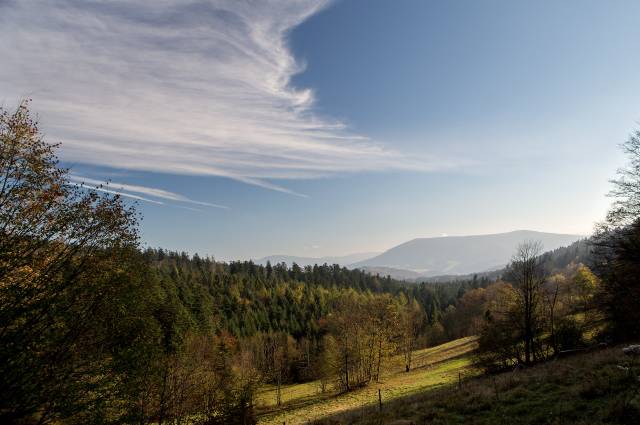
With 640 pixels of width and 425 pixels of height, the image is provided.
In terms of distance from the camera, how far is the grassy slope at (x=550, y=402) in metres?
11.5

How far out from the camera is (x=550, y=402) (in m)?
14.5

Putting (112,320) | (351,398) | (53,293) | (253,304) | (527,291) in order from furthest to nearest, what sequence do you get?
(253,304) < (351,398) < (527,291) < (112,320) < (53,293)

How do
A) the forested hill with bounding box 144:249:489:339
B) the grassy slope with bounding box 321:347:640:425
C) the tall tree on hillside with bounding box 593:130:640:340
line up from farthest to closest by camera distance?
the forested hill with bounding box 144:249:489:339, the tall tree on hillside with bounding box 593:130:640:340, the grassy slope with bounding box 321:347:640:425

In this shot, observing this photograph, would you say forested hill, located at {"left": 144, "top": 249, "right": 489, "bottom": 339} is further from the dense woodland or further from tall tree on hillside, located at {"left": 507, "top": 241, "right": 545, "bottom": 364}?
tall tree on hillside, located at {"left": 507, "top": 241, "right": 545, "bottom": 364}

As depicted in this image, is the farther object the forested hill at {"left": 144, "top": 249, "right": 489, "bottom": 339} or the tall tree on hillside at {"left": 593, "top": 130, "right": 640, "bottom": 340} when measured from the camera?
the forested hill at {"left": 144, "top": 249, "right": 489, "bottom": 339}

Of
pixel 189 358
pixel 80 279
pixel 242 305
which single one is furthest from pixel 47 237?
pixel 242 305

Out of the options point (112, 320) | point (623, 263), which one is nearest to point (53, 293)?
point (112, 320)

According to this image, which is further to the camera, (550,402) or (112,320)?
(112,320)

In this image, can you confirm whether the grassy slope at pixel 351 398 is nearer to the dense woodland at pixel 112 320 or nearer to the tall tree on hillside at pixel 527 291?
the dense woodland at pixel 112 320

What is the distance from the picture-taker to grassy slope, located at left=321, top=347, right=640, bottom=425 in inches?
453

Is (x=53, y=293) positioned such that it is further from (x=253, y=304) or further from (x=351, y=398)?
(x=253, y=304)

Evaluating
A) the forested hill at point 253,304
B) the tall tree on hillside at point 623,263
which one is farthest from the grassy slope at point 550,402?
the forested hill at point 253,304

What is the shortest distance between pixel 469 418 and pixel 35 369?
61.7 feet

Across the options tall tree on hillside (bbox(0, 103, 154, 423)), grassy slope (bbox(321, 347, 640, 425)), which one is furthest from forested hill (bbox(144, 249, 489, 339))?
grassy slope (bbox(321, 347, 640, 425))
